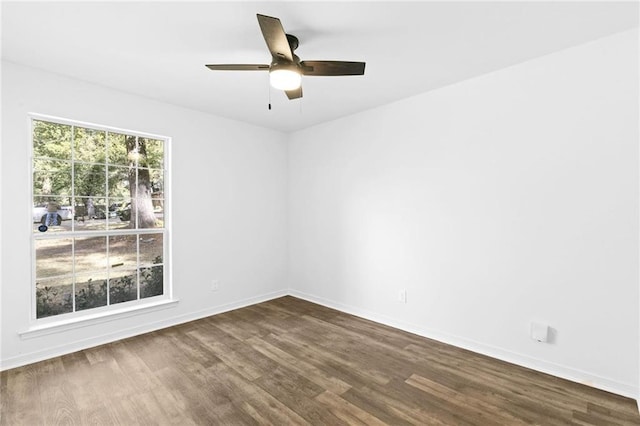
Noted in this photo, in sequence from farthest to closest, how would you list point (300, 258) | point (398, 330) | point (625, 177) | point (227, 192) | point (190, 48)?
point (300, 258)
point (227, 192)
point (398, 330)
point (190, 48)
point (625, 177)

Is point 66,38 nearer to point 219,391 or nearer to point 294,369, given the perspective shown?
point 219,391

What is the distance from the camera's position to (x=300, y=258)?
15.4 ft

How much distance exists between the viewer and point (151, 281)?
3.53 m

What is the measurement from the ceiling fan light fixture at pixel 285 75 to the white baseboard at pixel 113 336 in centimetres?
303

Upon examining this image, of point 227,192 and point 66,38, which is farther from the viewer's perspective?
point 227,192

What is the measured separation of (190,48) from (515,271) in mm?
3331

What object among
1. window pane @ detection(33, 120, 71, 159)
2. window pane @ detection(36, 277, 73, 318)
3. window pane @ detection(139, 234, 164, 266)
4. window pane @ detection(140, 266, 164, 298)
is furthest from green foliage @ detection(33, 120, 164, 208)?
window pane @ detection(140, 266, 164, 298)

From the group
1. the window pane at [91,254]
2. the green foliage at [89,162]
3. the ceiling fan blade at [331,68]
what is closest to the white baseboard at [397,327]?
the window pane at [91,254]

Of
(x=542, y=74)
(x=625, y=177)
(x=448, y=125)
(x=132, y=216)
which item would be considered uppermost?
(x=542, y=74)

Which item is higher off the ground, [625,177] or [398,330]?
[625,177]

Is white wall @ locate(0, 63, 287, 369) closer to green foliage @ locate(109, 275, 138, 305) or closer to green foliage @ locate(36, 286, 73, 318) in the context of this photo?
green foliage @ locate(36, 286, 73, 318)

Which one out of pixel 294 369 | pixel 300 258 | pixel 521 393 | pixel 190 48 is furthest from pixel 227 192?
pixel 521 393

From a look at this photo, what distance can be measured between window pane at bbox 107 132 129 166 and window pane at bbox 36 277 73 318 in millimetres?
1305

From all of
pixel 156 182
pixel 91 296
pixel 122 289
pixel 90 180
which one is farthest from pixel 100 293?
pixel 156 182
